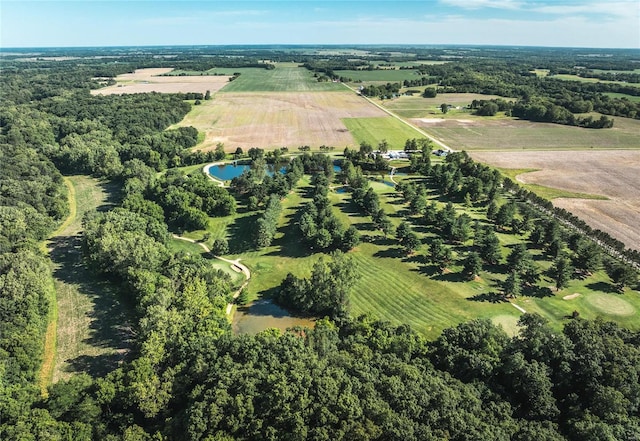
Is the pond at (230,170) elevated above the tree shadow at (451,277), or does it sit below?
above

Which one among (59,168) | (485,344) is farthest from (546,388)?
(59,168)

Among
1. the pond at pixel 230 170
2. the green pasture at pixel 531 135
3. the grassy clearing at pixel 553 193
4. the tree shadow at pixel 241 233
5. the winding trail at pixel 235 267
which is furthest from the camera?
the green pasture at pixel 531 135

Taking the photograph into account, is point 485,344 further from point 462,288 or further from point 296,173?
point 296,173

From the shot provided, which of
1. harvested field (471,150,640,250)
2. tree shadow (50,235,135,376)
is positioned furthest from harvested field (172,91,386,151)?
tree shadow (50,235,135,376)

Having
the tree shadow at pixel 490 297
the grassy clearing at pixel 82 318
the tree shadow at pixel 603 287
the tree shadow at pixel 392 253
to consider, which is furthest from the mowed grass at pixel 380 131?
the grassy clearing at pixel 82 318

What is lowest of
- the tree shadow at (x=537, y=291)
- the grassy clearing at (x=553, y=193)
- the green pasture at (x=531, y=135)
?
the tree shadow at (x=537, y=291)

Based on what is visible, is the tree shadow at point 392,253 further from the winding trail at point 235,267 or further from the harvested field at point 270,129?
the harvested field at point 270,129

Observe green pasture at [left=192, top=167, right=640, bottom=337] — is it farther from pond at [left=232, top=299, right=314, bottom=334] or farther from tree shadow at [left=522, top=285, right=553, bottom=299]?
pond at [left=232, top=299, right=314, bottom=334]
